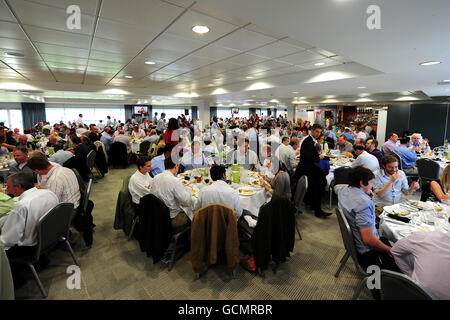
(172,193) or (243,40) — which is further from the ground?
(243,40)

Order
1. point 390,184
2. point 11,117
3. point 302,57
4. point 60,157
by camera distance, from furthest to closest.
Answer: point 11,117
point 60,157
point 302,57
point 390,184

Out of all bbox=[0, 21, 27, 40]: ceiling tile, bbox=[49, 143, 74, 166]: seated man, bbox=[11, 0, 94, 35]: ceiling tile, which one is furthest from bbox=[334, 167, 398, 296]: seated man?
bbox=[49, 143, 74, 166]: seated man

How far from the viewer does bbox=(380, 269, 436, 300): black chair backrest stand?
113 centimetres

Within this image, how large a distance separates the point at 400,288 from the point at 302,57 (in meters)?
3.72

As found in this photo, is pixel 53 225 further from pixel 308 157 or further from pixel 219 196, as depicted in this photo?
pixel 308 157

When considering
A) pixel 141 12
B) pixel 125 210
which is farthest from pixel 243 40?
pixel 125 210

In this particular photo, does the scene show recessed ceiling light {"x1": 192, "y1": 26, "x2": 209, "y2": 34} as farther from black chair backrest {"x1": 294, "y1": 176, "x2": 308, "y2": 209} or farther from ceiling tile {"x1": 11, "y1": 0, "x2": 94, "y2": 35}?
black chair backrest {"x1": 294, "y1": 176, "x2": 308, "y2": 209}

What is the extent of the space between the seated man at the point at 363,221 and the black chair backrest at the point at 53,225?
2.77m

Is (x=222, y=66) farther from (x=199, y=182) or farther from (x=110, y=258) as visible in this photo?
(x=110, y=258)

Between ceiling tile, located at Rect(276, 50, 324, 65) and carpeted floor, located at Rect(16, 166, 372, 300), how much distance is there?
2998 mm

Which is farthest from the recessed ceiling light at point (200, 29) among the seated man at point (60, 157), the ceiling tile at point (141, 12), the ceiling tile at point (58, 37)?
the seated man at point (60, 157)

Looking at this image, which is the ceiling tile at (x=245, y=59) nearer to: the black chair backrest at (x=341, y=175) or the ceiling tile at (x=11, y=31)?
the black chair backrest at (x=341, y=175)

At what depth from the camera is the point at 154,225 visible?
95.9 inches
